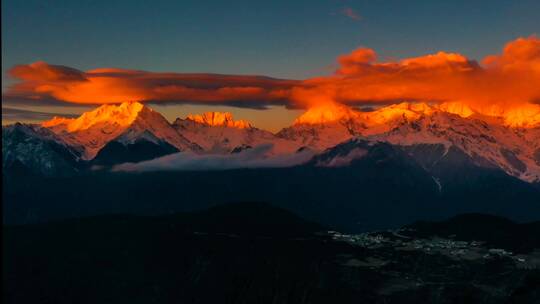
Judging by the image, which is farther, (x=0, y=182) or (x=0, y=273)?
(x=0, y=182)

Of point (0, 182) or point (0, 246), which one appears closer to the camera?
point (0, 246)

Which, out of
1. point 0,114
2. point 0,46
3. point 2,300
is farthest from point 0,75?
point 2,300

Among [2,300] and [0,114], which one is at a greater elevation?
[0,114]

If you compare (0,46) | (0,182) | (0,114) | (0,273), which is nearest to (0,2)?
(0,46)

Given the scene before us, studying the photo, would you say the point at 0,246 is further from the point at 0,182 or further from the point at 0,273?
the point at 0,182

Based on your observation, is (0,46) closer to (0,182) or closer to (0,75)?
(0,75)

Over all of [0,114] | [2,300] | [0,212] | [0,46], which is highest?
[0,46]

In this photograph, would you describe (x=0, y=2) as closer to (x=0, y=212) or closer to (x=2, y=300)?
(x=0, y=212)

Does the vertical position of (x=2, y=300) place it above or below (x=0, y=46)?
below
